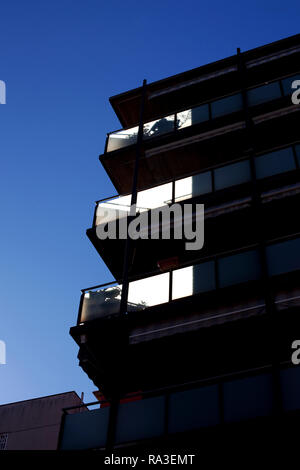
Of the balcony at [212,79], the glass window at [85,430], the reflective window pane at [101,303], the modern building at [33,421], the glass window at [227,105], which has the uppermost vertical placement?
the balcony at [212,79]

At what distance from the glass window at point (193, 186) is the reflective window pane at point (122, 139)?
3.43 meters

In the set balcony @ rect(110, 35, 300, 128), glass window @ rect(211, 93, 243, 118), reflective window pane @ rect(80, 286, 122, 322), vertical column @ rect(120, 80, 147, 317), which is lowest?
reflective window pane @ rect(80, 286, 122, 322)

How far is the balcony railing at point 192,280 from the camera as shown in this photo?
11.8 meters

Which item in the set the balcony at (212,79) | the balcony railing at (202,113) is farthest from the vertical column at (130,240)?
the balcony at (212,79)

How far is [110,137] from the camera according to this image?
1859cm

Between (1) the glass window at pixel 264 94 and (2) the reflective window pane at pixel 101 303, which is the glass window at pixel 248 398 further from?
(1) the glass window at pixel 264 94

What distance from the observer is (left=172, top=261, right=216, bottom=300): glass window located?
12.3 m

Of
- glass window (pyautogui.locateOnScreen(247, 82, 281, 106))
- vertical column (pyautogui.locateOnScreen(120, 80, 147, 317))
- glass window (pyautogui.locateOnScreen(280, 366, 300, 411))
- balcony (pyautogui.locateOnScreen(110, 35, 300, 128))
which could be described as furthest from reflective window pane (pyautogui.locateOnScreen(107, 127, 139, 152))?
glass window (pyautogui.locateOnScreen(280, 366, 300, 411))

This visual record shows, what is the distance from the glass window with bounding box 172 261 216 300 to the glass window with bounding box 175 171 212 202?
307cm

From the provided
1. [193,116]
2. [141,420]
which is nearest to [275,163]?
[193,116]

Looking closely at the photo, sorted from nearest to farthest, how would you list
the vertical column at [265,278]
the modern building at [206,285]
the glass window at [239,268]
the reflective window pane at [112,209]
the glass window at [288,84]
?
the vertical column at [265,278] → the modern building at [206,285] → the glass window at [239,268] → the reflective window pane at [112,209] → the glass window at [288,84]

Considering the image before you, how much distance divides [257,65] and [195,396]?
13.1 metres

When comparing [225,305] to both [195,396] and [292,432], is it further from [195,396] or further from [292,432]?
[292,432]

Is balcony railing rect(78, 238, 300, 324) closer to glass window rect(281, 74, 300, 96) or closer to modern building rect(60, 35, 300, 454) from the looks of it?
modern building rect(60, 35, 300, 454)
